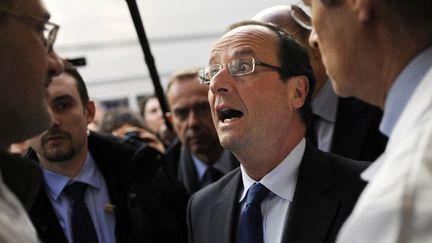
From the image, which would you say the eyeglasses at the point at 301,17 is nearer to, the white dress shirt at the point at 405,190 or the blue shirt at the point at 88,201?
the blue shirt at the point at 88,201

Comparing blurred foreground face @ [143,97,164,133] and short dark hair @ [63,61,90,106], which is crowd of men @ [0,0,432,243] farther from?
blurred foreground face @ [143,97,164,133]

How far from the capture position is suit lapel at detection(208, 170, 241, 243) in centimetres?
208

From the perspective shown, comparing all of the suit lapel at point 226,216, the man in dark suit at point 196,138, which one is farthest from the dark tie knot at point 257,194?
the man in dark suit at point 196,138

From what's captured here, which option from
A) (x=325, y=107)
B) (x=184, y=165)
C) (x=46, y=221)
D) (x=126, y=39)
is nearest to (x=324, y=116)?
(x=325, y=107)

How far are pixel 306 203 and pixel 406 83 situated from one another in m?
0.88

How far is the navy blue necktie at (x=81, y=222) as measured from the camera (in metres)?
2.37

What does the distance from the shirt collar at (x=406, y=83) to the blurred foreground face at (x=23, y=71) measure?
87cm

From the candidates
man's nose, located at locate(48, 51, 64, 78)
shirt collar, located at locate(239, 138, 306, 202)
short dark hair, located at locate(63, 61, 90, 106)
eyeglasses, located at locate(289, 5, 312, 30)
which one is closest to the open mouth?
shirt collar, located at locate(239, 138, 306, 202)

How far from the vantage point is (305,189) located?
6.45ft

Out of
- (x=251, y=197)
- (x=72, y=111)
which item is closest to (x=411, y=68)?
(x=251, y=197)

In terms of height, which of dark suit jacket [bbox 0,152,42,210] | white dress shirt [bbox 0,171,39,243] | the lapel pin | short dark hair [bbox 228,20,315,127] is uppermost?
white dress shirt [bbox 0,171,39,243]

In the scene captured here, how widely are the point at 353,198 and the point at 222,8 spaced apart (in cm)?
421

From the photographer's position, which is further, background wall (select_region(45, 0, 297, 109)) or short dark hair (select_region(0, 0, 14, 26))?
background wall (select_region(45, 0, 297, 109))

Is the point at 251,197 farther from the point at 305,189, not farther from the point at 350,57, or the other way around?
the point at 350,57
